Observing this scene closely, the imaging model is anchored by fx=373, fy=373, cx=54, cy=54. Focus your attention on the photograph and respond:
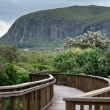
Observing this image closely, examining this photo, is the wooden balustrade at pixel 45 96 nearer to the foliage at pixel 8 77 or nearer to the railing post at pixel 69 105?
the railing post at pixel 69 105

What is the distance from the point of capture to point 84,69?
28.3 m

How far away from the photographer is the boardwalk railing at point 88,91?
5238 mm

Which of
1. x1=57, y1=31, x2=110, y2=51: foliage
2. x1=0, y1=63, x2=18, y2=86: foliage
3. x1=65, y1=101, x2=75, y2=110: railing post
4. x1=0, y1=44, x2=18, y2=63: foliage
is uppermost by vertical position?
x1=57, y1=31, x2=110, y2=51: foliage

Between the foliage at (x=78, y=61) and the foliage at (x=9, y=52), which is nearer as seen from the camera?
the foliage at (x=78, y=61)

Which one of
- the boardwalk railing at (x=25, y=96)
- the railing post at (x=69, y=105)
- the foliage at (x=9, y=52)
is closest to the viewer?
the railing post at (x=69, y=105)

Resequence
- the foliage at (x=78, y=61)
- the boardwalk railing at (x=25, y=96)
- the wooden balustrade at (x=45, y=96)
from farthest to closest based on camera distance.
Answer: the foliage at (x=78, y=61)
the boardwalk railing at (x=25, y=96)
the wooden balustrade at (x=45, y=96)

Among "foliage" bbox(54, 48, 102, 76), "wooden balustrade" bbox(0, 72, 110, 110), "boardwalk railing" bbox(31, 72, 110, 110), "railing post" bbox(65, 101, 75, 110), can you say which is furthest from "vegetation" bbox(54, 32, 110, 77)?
"railing post" bbox(65, 101, 75, 110)

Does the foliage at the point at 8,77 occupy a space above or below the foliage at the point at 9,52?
below

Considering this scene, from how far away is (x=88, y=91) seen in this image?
19.3 m

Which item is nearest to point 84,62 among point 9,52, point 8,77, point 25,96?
point 8,77

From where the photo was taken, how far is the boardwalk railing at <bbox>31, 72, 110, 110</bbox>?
5238 millimetres

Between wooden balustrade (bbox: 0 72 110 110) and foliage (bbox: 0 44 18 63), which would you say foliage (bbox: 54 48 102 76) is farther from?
foliage (bbox: 0 44 18 63)

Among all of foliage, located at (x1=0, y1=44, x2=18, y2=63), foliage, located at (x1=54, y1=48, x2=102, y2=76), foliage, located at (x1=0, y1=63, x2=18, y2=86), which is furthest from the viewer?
foliage, located at (x1=0, y1=44, x2=18, y2=63)

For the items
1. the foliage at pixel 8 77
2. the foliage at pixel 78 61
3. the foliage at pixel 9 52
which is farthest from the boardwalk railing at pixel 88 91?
the foliage at pixel 9 52
